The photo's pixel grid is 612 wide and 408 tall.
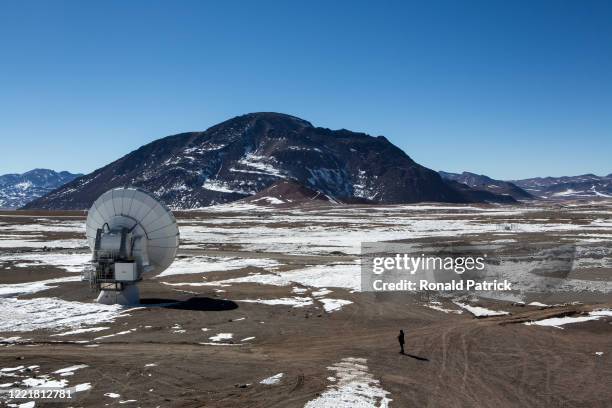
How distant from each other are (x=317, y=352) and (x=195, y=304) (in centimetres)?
1355

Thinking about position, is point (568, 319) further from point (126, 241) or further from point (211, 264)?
point (211, 264)

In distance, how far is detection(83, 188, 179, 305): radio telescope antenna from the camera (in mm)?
31938

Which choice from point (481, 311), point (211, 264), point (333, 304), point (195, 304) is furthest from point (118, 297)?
point (481, 311)

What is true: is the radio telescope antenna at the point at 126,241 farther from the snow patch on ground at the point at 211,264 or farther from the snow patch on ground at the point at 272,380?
the snow patch on ground at the point at 272,380

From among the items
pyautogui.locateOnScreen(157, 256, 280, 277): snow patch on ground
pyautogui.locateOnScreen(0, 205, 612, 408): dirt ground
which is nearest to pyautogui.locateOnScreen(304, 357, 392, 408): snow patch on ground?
pyautogui.locateOnScreen(0, 205, 612, 408): dirt ground

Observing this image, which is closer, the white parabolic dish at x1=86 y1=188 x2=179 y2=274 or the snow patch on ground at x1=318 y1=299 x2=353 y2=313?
the snow patch on ground at x1=318 y1=299 x2=353 y2=313

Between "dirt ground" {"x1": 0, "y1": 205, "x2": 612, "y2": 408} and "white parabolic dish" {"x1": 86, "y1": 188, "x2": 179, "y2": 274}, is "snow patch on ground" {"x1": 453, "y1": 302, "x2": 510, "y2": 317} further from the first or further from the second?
"white parabolic dish" {"x1": 86, "y1": 188, "x2": 179, "y2": 274}

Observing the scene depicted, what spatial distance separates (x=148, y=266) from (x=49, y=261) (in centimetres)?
2696

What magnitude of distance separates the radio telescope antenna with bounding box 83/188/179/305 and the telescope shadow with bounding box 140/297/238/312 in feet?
4.46

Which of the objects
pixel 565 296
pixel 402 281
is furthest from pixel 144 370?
pixel 565 296

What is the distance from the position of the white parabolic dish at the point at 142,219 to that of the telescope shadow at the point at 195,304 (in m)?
2.31

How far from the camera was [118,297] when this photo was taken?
3253 centimetres

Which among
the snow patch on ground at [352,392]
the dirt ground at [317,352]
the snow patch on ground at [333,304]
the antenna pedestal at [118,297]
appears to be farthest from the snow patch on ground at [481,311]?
the antenna pedestal at [118,297]

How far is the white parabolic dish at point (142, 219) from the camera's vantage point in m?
33.1
